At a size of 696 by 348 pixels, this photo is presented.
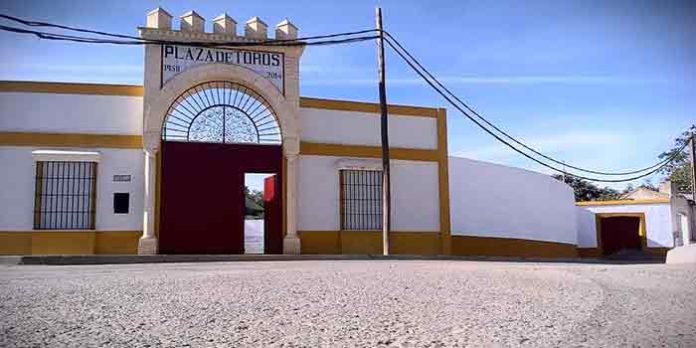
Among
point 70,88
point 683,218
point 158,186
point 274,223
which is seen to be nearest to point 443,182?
point 274,223

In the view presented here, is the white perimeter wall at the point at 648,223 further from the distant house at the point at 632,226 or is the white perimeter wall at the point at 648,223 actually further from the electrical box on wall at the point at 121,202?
the electrical box on wall at the point at 121,202

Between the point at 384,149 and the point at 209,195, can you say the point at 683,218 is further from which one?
the point at 209,195

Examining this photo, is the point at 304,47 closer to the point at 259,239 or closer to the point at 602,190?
the point at 259,239

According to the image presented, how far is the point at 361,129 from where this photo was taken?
18047 mm

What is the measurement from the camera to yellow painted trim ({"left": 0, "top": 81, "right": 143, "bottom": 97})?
15.5 metres

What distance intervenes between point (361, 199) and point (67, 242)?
7385 millimetres

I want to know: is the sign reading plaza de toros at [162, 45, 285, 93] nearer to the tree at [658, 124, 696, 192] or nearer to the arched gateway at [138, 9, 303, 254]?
the arched gateway at [138, 9, 303, 254]

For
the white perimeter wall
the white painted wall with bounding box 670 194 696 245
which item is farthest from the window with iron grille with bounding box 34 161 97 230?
the white painted wall with bounding box 670 194 696 245

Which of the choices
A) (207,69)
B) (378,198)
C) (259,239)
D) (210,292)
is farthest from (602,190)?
(210,292)

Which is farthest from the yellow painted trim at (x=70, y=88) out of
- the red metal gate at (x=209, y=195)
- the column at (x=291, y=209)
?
the column at (x=291, y=209)

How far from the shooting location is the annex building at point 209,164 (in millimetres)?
15453

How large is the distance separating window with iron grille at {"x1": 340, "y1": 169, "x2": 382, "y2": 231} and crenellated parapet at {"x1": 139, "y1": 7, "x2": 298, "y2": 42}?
410 cm

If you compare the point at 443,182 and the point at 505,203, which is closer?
the point at 443,182

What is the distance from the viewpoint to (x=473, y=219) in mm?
19953
